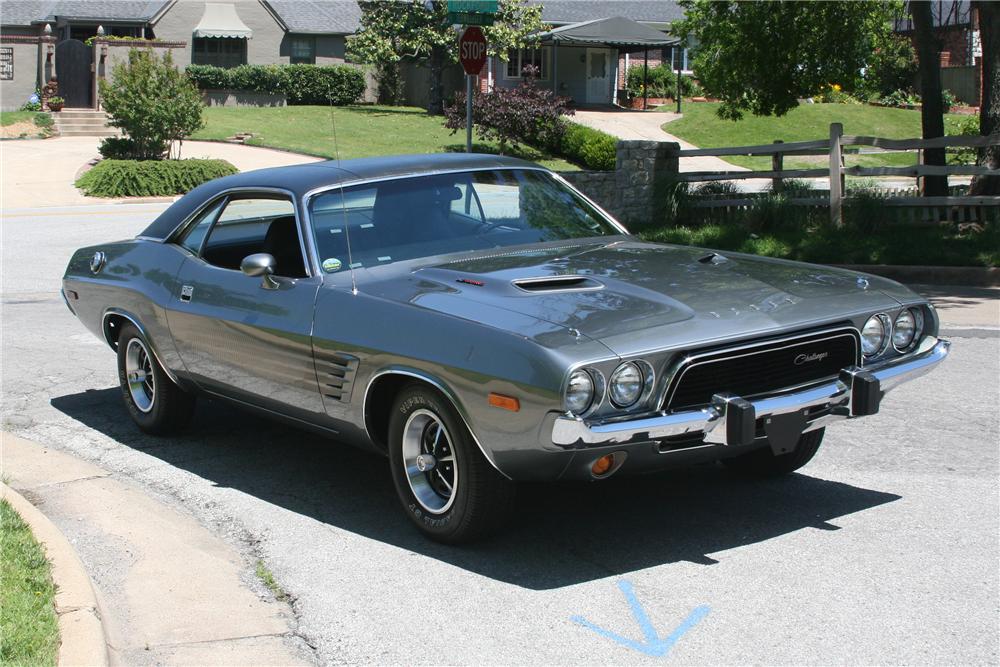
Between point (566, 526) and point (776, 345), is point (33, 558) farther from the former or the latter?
point (776, 345)

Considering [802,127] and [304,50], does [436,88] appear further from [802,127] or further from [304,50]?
[802,127]

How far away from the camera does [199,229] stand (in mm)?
6887

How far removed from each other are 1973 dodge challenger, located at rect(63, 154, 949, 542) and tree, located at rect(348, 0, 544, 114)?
3666 centimetres

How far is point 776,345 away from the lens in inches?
196

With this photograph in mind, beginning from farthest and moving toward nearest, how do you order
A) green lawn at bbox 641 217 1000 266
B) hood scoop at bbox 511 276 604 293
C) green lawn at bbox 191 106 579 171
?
green lawn at bbox 191 106 579 171 → green lawn at bbox 641 217 1000 266 → hood scoop at bbox 511 276 604 293

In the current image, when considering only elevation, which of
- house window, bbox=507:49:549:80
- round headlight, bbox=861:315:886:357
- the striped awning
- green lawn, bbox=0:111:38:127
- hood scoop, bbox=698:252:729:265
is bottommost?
round headlight, bbox=861:315:886:357

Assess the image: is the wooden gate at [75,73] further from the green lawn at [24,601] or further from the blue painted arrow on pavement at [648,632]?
the blue painted arrow on pavement at [648,632]

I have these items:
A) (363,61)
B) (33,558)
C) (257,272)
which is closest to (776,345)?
(257,272)

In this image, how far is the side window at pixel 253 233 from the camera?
20.8 feet

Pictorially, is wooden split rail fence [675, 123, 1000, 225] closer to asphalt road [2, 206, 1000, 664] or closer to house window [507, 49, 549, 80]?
asphalt road [2, 206, 1000, 664]

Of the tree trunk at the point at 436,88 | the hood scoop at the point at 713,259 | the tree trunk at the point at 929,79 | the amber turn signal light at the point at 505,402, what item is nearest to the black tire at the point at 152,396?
the amber turn signal light at the point at 505,402

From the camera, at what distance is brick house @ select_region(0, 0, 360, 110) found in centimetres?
4547

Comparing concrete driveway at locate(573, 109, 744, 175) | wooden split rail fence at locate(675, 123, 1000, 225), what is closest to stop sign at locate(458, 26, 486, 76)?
wooden split rail fence at locate(675, 123, 1000, 225)

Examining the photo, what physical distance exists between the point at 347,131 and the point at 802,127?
15061mm
